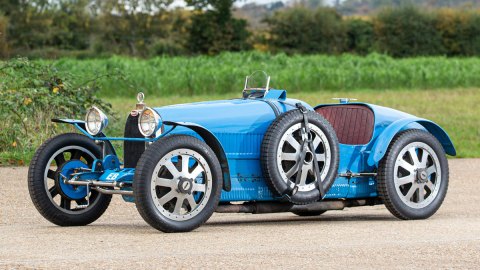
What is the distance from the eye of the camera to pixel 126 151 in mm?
10078

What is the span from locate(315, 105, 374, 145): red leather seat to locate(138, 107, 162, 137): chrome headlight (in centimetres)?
229

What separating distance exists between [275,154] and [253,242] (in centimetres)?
132

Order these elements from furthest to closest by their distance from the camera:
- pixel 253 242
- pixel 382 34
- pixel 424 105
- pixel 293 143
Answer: pixel 382 34 < pixel 424 105 < pixel 293 143 < pixel 253 242

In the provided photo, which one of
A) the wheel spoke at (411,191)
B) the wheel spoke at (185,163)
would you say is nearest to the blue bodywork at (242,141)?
the wheel spoke at (185,163)

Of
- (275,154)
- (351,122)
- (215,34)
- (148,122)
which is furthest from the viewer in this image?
(215,34)

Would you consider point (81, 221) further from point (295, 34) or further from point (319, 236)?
point (295, 34)

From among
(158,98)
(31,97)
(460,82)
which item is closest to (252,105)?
(31,97)

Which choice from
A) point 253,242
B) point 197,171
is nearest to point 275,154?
point 197,171

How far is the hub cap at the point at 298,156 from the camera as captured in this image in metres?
10.2

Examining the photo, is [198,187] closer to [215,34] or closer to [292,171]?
[292,171]

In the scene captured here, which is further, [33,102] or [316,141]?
[33,102]

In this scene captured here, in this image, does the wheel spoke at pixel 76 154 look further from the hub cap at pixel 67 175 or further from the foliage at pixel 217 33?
the foliage at pixel 217 33

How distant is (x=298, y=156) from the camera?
10.2 m

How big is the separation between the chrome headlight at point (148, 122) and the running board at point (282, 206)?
92 cm
